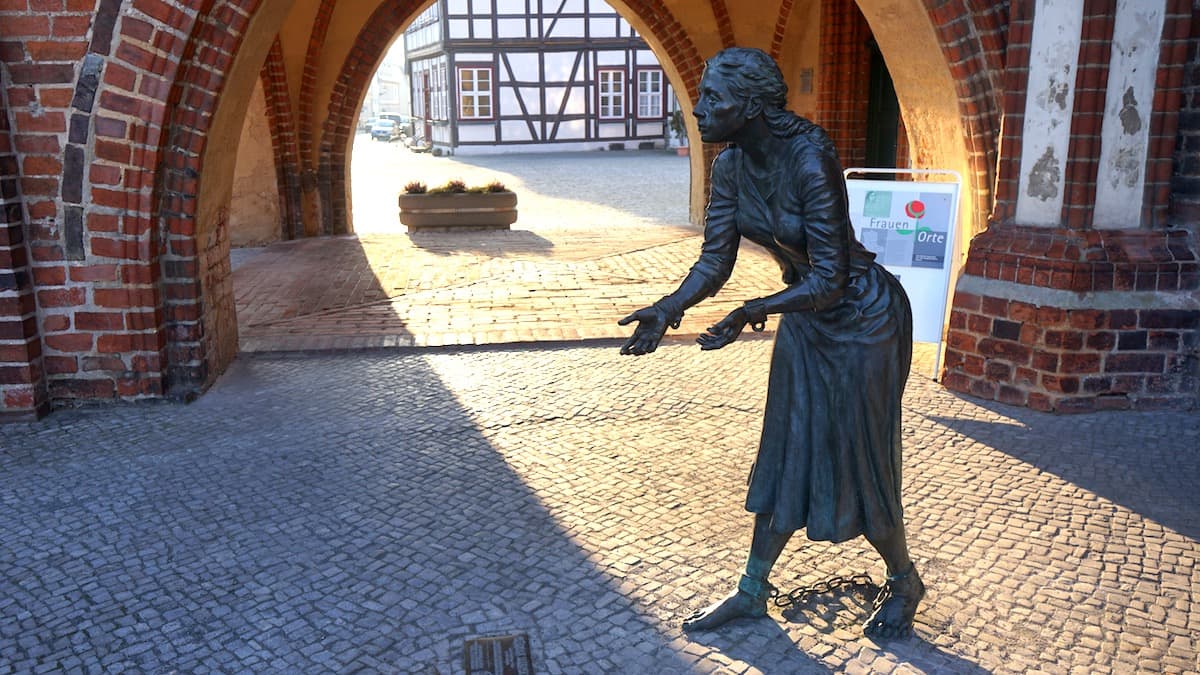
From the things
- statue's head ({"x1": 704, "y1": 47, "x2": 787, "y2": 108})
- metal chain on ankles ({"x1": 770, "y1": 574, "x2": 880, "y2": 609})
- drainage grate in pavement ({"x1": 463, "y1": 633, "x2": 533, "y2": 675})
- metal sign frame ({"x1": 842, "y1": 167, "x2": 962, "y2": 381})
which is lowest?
drainage grate in pavement ({"x1": 463, "y1": 633, "x2": 533, "y2": 675})

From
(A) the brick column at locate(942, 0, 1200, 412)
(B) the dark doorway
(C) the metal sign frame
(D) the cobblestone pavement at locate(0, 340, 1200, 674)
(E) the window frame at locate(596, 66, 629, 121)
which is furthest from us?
(E) the window frame at locate(596, 66, 629, 121)

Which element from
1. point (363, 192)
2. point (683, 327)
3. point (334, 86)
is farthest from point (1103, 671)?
point (363, 192)

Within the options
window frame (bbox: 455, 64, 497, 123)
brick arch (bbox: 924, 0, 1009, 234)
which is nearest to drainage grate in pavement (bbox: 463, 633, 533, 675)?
brick arch (bbox: 924, 0, 1009, 234)

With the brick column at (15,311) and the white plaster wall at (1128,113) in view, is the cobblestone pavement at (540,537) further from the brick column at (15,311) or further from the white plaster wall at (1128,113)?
the white plaster wall at (1128,113)

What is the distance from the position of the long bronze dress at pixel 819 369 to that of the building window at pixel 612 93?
33297mm

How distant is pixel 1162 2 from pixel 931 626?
12.6ft

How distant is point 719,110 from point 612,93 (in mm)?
33767

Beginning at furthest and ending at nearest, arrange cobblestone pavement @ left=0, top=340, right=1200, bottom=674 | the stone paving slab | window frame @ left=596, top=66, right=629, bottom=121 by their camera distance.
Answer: window frame @ left=596, top=66, right=629, bottom=121 → the stone paving slab → cobblestone pavement @ left=0, top=340, right=1200, bottom=674

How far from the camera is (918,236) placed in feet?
20.0

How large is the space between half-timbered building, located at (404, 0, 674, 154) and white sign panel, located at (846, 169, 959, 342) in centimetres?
2933

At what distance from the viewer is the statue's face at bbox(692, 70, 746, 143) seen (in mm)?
2805

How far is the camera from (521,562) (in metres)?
3.74

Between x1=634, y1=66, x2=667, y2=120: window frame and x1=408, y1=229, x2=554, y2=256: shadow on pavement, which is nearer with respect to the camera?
x1=408, y1=229, x2=554, y2=256: shadow on pavement

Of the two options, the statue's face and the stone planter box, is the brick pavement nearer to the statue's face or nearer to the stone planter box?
the statue's face
